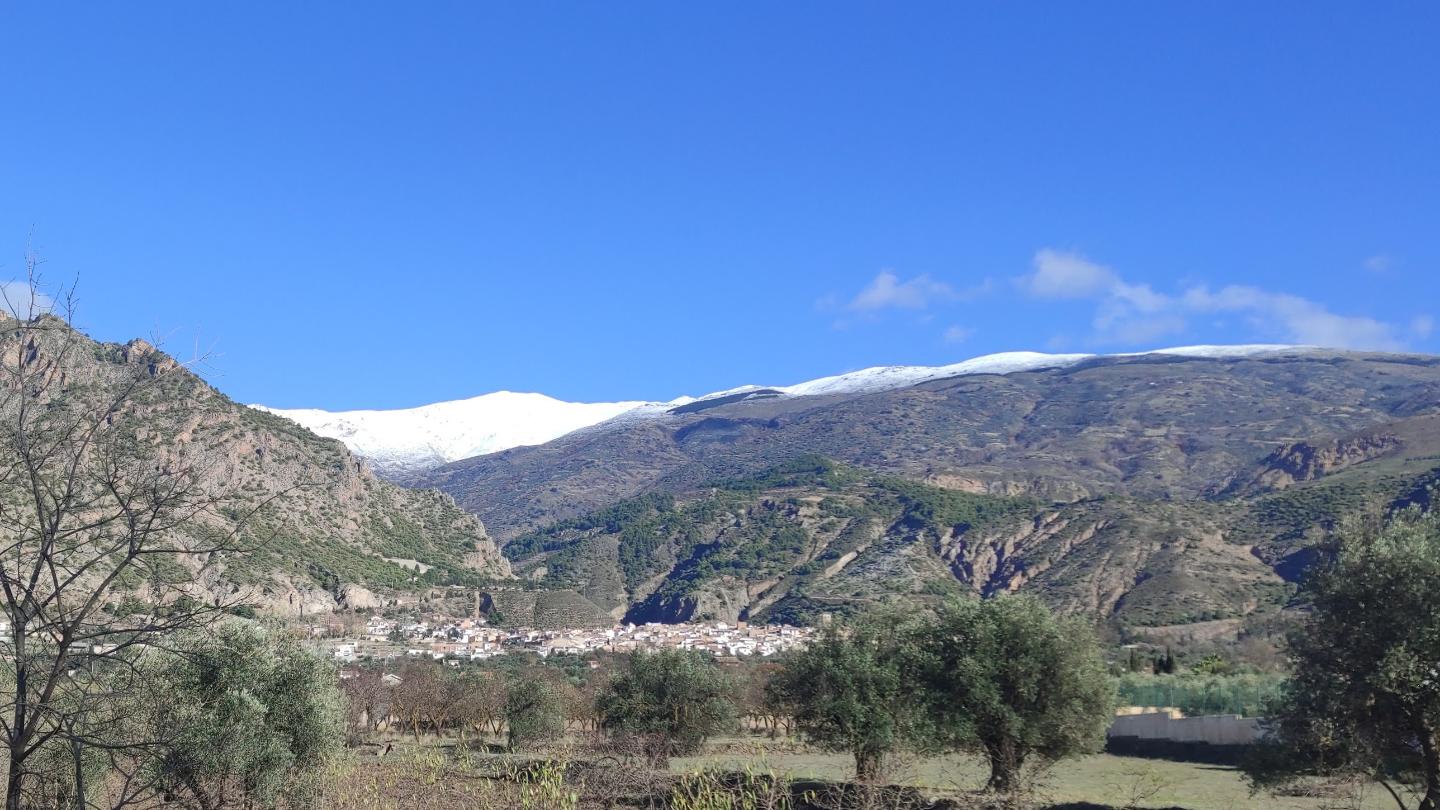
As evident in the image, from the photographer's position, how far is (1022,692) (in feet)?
90.9

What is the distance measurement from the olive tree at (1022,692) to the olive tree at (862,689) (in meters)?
1.21

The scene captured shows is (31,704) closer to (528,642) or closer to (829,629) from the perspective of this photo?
(829,629)

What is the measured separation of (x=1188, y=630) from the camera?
315 ft

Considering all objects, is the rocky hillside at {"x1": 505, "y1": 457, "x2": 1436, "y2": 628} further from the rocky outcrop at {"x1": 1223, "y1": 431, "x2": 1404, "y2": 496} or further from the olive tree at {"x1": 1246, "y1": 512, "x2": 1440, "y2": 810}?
the olive tree at {"x1": 1246, "y1": 512, "x2": 1440, "y2": 810}

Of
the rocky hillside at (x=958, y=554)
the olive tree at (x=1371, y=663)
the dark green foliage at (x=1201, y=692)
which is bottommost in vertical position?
the dark green foliage at (x=1201, y=692)

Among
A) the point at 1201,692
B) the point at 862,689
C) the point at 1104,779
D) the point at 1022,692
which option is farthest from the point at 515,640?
the point at 1022,692

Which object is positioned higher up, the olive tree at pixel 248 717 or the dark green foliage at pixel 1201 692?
the olive tree at pixel 248 717

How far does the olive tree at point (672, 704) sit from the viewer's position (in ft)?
136

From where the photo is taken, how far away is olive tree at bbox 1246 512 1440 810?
746 inches

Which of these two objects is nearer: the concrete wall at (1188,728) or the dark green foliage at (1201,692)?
the concrete wall at (1188,728)

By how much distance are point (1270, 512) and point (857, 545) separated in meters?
51.8

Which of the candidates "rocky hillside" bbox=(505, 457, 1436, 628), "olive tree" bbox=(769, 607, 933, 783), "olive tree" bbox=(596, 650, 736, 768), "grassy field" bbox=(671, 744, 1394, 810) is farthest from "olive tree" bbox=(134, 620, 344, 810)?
"rocky hillside" bbox=(505, 457, 1436, 628)

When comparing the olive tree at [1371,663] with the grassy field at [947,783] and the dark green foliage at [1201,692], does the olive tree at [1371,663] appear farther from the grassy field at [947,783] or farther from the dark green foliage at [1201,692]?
the dark green foliage at [1201,692]

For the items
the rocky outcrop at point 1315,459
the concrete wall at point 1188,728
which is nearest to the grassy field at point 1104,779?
the concrete wall at point 1188,728
